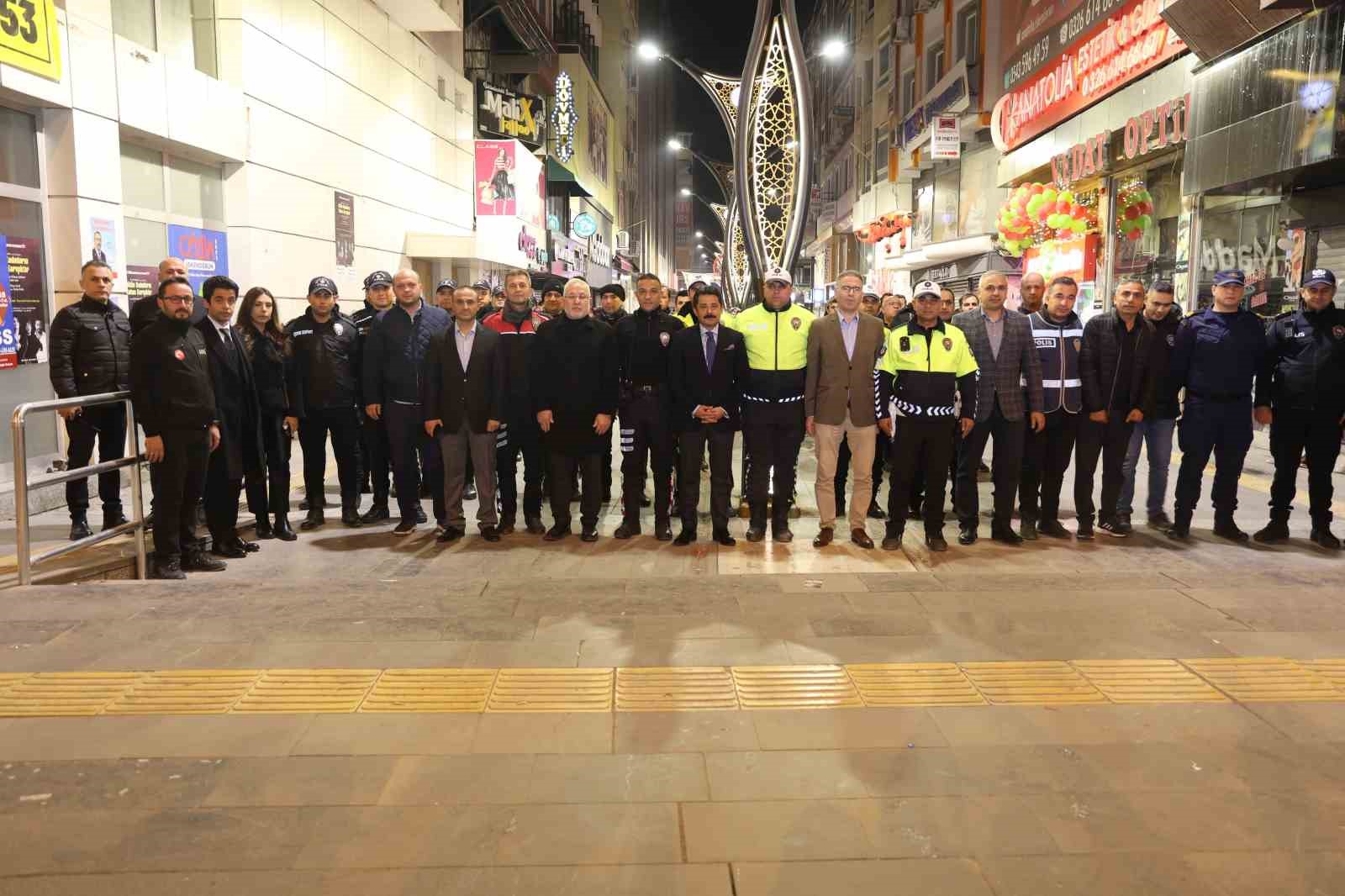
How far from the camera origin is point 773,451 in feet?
24.0

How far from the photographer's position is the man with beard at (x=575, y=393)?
7.29 metres

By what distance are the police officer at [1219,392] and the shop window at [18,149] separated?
33.7ft

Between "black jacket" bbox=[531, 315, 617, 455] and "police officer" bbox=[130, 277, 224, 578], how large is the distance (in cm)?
236

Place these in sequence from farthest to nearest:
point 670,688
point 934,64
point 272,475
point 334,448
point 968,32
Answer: point 934,64 → point 968,32 → point 334,448 → point 272,475 → point 670,688

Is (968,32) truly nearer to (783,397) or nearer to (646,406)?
(783,397)

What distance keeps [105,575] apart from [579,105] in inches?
1361

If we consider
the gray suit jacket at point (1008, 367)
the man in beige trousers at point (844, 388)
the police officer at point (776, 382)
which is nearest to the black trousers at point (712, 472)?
the police officer at point (776, 382)

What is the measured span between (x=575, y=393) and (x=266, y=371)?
95.8 inches

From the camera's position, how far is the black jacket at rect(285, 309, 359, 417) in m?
7.61

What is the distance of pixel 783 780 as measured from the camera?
3.30 meters

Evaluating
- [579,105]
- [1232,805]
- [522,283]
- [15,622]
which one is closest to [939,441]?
[522,283]

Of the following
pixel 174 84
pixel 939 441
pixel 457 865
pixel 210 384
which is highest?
pixel 174 84

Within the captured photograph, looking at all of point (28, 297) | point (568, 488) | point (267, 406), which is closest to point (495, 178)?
point (28, 297)

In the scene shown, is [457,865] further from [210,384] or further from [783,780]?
[210,384]
